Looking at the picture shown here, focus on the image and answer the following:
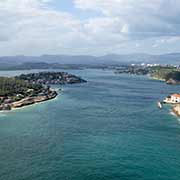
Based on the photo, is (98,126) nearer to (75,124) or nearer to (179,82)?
(75,124)

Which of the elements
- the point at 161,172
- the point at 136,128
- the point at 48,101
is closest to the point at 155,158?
the point at 161,172

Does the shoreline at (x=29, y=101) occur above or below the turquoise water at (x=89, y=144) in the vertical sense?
above

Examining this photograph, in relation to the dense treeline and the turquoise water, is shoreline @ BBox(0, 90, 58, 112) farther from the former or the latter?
the dense treeline

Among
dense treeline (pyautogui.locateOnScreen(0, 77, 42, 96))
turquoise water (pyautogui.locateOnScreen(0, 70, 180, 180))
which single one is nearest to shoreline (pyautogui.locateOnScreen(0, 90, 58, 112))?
turquoise water (pyautogui.locateOnScreen(0, 70, 180, 180))

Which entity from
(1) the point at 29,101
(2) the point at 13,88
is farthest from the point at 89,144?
(2) the point at 13,88

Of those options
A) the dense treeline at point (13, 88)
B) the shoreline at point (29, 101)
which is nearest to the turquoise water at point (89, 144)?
the shoreline at point (29, 101)

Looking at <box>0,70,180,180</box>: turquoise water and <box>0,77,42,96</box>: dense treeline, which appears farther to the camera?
<box>0,77,42,96</box>: dense treeline

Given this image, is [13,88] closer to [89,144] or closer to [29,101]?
[29,101]

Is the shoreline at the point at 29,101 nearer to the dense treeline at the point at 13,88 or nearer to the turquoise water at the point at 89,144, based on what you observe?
the turquoise water at the point at 89,144
